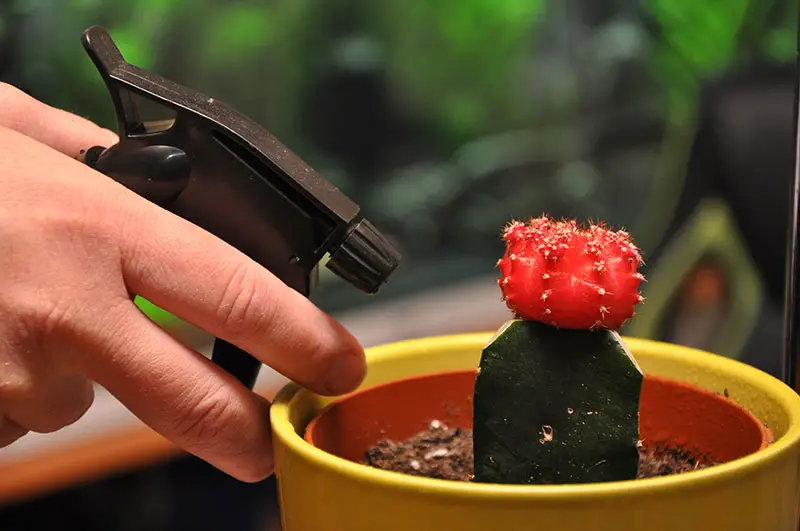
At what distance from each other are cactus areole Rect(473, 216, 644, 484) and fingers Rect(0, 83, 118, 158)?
27cm

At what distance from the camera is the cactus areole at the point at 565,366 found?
37cm

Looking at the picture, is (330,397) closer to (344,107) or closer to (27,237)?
(27,237)

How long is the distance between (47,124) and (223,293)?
190 millimetres

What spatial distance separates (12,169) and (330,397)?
7.9 inches

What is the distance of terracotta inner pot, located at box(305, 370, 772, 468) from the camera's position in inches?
16.9

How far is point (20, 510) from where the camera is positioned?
992 mm

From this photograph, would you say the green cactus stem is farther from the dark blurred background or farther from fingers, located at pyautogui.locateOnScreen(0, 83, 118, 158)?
the dark blurred background

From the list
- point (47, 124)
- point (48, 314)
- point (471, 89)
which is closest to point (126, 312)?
point (48, 314)

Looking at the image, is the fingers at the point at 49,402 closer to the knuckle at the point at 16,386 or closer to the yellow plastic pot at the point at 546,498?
the knuckle at the point at 16,386

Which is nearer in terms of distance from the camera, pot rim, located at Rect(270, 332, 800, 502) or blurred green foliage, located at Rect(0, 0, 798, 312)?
pot rim, located at Rect(270, 332, 800, 502)

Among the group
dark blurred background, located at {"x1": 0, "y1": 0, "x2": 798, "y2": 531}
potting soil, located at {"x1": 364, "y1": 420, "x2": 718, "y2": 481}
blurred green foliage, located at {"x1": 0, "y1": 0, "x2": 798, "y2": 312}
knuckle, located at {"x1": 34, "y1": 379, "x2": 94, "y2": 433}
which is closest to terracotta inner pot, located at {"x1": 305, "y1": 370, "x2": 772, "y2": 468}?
potting soil, located at {"x1": 364, "y1": 420, "x2": 718, "y2": 481}

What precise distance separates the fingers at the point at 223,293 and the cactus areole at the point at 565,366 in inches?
3.6

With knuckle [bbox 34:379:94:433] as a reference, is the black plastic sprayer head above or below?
above

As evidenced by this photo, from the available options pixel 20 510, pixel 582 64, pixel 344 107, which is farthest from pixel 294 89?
pixel 20 510
